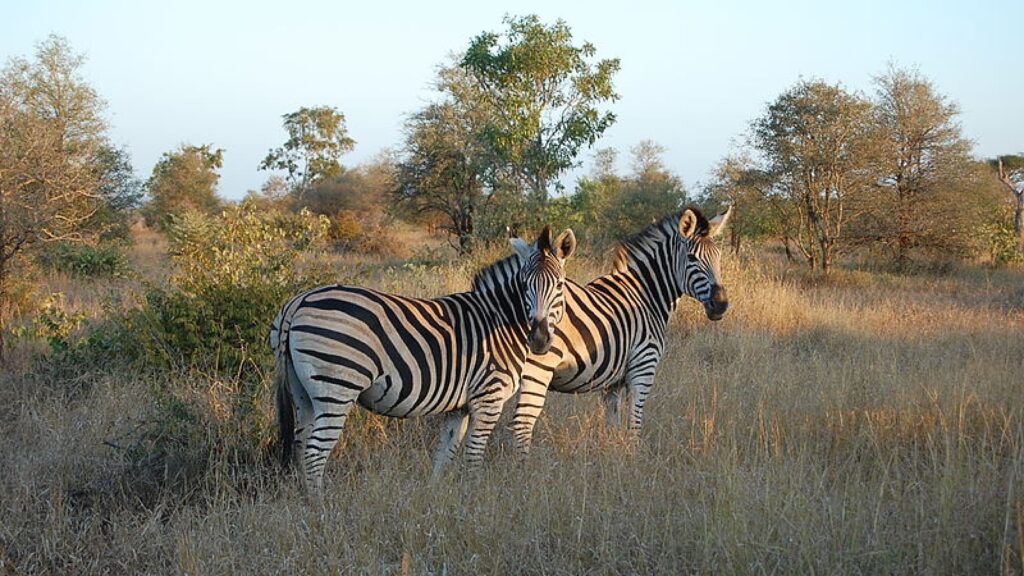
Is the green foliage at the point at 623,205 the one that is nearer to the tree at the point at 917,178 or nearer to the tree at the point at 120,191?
the tree at the point at 917,178

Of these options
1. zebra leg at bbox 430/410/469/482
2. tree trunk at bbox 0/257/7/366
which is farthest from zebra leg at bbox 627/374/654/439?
tree trunk at bbox 0/257/7/366

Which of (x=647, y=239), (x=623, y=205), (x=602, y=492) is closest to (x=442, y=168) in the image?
(x=623, y=205)

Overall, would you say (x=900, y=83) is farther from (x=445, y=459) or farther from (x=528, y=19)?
(x=445, y=459)

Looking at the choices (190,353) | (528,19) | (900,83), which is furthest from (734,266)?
(900,83)

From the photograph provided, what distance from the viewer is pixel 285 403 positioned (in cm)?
475

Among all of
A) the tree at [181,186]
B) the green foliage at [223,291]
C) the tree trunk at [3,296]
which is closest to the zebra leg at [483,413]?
the green foliage at [223,291]

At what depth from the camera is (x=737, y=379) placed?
723 cm

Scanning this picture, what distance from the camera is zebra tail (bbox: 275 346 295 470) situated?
468 cm

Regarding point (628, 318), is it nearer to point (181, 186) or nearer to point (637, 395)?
point (637, 395)

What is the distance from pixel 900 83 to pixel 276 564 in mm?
20618

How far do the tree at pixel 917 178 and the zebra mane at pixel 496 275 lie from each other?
15.2m

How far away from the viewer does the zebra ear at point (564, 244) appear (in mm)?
5254

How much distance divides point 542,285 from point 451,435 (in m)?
1.18

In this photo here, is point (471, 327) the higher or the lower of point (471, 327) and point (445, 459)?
the higher
